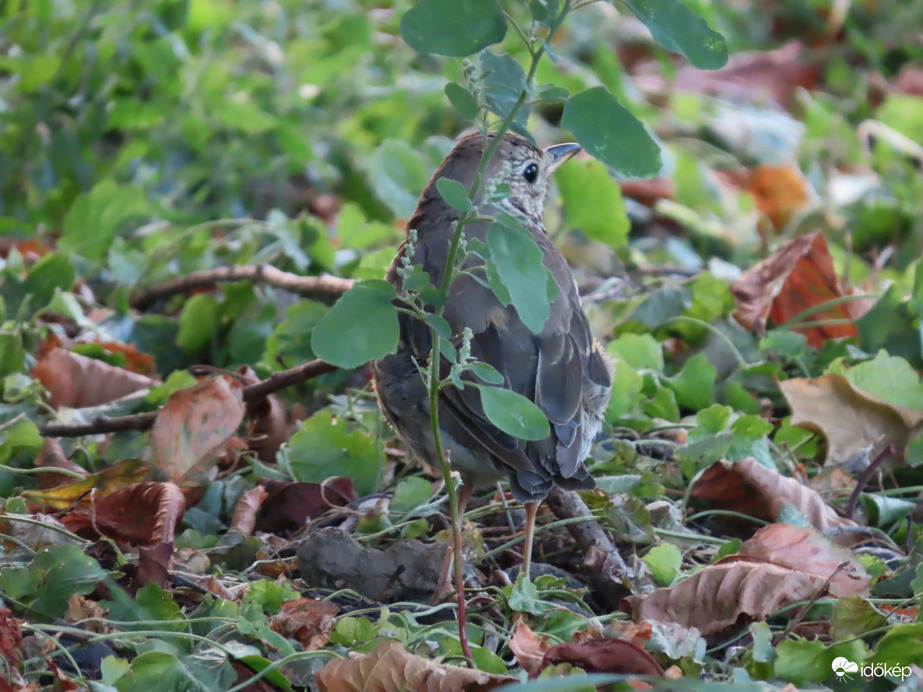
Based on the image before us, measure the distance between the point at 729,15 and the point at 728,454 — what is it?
718cm

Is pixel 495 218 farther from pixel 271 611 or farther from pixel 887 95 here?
pixel 887 95

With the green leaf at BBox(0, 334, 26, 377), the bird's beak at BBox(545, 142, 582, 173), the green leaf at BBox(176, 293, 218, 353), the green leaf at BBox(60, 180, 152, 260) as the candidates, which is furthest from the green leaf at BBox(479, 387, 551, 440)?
the green leaf at BBox(60, 180, 152, 260)

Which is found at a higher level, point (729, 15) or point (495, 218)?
point (495, 218)

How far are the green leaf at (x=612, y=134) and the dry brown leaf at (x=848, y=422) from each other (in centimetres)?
185

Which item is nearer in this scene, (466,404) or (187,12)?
(466,404)

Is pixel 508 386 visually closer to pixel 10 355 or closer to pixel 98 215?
pixel 10 355

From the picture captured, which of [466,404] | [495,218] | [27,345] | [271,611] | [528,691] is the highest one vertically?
[495,218]

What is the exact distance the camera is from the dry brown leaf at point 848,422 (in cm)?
410

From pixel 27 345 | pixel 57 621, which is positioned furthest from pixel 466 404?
pixel 27 345

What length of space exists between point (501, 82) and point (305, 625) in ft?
4.60

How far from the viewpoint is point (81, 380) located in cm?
425

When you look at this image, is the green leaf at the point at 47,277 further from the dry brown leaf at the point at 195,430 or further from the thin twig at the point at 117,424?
the dry brown leaf at the point at 195,430

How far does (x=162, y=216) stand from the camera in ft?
18.6

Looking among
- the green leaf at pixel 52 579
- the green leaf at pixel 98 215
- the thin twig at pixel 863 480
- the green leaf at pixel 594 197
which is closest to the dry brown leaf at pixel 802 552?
the thin twig at pixel 863 480
